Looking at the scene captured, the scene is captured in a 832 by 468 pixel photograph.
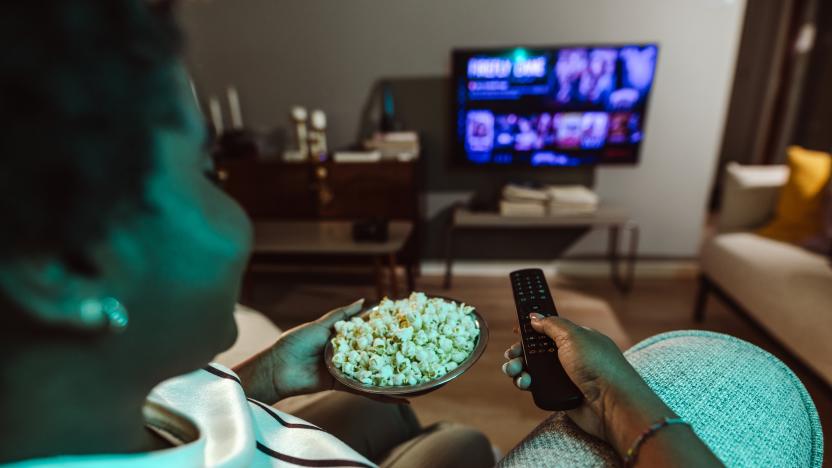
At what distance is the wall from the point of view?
7.89 ft

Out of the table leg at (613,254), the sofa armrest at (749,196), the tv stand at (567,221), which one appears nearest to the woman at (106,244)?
the tv stand at (567,221)

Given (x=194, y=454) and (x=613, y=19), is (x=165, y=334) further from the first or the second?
(x=613, y=19)

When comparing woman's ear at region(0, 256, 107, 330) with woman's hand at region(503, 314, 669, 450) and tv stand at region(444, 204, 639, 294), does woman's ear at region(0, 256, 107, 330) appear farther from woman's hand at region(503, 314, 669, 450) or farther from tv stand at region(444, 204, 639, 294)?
tv stand at region(444, 204, 639, 294)

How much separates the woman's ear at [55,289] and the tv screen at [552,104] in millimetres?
2352

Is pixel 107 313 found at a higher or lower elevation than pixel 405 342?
higher

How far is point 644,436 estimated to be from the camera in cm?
48

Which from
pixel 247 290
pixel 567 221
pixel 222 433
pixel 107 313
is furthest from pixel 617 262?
pixel 107 313

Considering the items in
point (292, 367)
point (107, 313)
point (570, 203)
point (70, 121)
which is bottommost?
point (570, 203)

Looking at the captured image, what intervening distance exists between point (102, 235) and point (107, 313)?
2.4 inches

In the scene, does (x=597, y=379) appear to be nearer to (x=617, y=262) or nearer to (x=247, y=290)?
(x=247, y=290)

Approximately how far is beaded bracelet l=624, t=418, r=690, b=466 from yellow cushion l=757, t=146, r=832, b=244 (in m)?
1.95

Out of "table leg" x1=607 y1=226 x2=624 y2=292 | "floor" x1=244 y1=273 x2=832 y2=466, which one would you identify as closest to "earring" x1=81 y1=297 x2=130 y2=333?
"floor" x1=244 y1=273 x2=832 y2=466

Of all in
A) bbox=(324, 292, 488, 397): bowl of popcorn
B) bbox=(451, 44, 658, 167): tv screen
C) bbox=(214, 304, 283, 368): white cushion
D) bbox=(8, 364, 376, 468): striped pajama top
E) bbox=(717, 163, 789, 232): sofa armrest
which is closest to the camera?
bbox=(8, 364, 376, 468): striped pajama top

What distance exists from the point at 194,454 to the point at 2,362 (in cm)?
19
